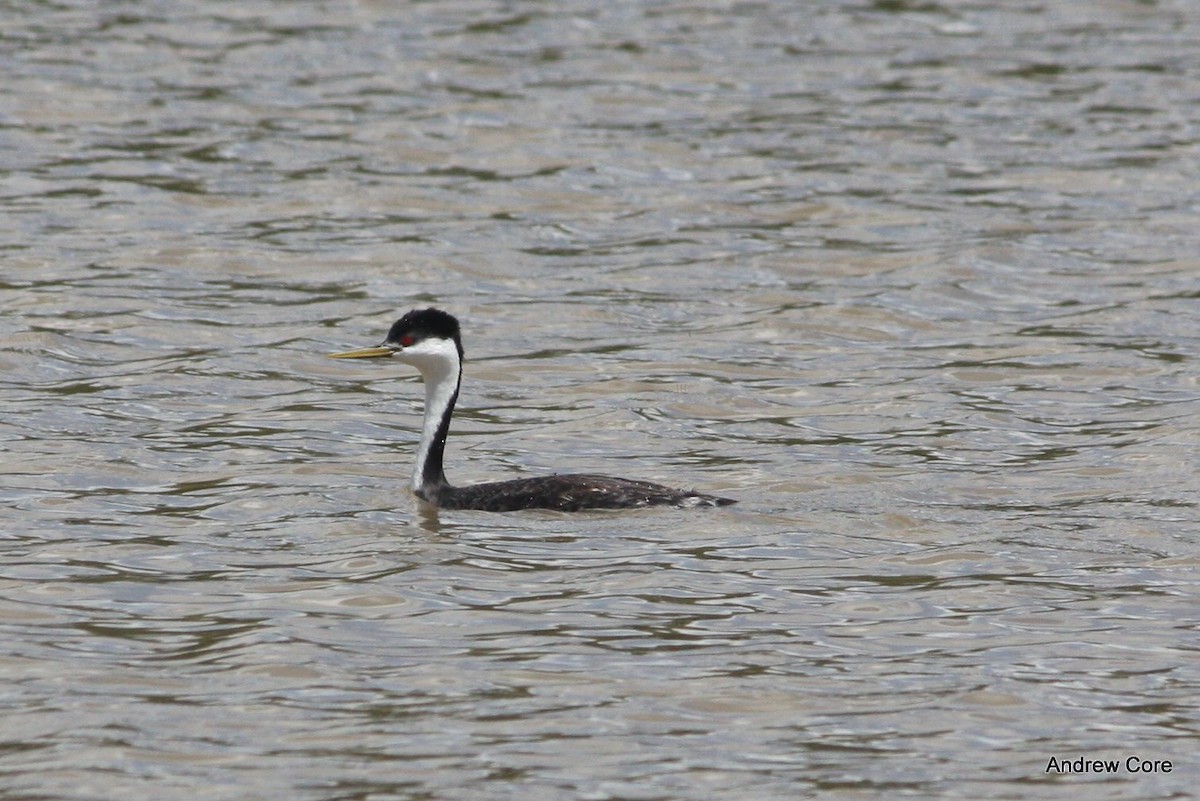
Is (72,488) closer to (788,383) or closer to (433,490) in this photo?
(433,490)

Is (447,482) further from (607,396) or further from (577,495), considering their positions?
(607,396)

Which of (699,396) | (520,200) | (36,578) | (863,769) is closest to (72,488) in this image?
(36,578)

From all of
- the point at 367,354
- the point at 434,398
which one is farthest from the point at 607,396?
the point at 367,354

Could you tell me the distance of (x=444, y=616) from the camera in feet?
33.7

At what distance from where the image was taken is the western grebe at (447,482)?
39.7ft

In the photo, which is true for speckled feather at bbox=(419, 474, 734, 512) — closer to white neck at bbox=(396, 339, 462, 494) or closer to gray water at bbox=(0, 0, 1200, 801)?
gray water at bbox=(0, 0, 1200, 801)

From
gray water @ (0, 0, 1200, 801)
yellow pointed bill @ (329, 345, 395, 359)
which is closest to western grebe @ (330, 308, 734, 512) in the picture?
yellow pointed bill @ (329, 345, 395, 359)

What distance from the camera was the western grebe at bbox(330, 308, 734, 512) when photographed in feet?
39.7

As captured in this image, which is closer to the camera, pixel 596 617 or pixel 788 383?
pixel 596 617

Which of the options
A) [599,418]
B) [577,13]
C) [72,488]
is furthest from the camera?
[577,13]

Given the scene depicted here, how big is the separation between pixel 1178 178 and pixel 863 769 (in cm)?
1444

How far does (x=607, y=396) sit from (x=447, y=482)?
2.45 m

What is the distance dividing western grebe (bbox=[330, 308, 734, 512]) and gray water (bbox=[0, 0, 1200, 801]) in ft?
0.57

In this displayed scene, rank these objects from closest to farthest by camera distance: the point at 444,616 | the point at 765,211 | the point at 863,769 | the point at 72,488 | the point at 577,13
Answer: the point at 863,769, the point at 444,616, the point at 72,488, the point at 765,211, the point at 577,13
